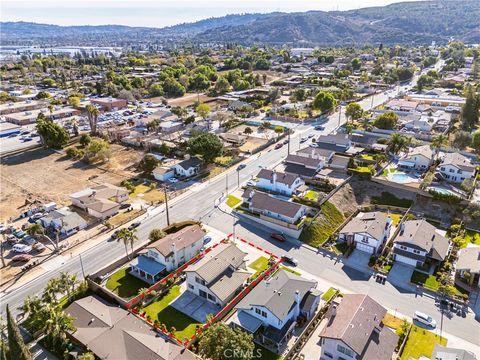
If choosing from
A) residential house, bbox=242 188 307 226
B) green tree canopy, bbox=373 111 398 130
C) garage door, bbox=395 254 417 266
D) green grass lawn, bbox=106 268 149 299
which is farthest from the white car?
green tree canopy, bbox=373 111 398 130

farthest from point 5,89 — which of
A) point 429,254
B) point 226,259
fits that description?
point 429,254

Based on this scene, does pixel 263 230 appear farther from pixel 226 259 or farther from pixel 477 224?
pixel 477 224

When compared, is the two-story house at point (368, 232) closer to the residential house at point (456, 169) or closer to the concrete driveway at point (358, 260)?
the concrete driveway at point (358, 260)

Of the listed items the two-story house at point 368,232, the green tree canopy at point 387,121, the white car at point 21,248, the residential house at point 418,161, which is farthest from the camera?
the green tree canopy at point 387,121

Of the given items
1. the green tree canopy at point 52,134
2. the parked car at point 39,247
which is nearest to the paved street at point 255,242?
the parked car at point 39,247

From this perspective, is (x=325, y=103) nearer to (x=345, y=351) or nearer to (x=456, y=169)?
(x=456, y=169)

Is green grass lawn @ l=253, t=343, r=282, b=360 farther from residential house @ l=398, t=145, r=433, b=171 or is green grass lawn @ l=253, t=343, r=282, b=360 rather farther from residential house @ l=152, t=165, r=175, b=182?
residential house @ l=398, t=145, r=433, b=171

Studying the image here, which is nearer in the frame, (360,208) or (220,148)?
(360,208)
